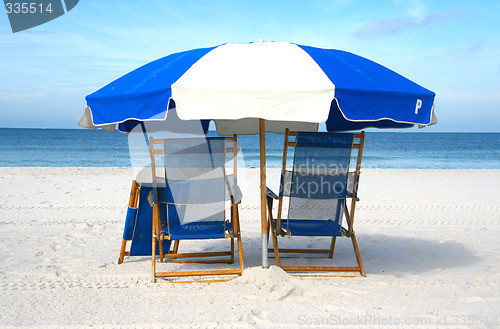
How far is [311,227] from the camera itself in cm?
389

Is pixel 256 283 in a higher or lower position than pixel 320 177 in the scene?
lower

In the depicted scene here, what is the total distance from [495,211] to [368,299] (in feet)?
17.4

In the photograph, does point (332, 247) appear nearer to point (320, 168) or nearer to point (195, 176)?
point (320, 168)

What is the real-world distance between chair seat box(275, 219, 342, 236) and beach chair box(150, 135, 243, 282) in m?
0.50

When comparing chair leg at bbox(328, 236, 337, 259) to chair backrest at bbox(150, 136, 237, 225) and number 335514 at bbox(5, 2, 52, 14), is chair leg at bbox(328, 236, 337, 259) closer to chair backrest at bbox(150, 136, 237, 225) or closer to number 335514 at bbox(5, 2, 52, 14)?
chair backrest at bbox(150, 136, 237, 225)

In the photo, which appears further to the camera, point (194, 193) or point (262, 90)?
point (194, 193)

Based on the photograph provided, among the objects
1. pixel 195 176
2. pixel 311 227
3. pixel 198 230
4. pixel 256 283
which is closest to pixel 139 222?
pixel 198 230

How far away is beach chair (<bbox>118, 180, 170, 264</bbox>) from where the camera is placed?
4.04 m

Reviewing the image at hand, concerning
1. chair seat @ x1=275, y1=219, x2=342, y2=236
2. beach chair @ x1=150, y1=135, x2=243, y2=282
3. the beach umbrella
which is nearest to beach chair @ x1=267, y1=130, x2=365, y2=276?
chair seat @ x1=275, y1=219, x2=342, y2=236

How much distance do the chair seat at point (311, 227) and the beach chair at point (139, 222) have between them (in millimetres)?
1262

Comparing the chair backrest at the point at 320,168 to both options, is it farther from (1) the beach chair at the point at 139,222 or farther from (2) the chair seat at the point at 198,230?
(1) the beach chair at the point at 139,222

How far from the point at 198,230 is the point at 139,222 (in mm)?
732

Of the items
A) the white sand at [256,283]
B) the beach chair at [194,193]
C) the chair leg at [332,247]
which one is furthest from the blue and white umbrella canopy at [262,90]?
the chair leg at [332,247]

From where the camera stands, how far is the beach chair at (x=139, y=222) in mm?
4035
